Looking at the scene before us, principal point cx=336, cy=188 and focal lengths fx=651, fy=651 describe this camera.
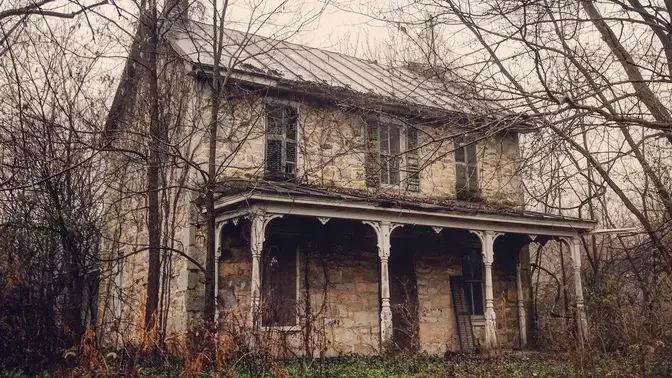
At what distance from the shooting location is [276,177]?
1252 centimetres

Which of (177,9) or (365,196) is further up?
(177,9)

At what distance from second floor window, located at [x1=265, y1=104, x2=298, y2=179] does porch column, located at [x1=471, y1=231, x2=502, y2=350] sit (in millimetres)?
4055

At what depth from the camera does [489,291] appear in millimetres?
13203

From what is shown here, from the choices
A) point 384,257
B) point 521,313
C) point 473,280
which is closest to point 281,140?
point 384,257

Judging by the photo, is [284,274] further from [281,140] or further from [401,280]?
[401,280]

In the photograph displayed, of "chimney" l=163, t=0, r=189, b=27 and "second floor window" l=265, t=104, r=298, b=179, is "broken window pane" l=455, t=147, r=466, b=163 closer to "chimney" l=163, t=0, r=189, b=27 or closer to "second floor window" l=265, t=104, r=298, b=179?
"second floor window" l=265, t=104, r=298, b=179

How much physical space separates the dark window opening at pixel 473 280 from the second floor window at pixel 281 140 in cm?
499

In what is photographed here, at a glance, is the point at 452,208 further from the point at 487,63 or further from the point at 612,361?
the point at 487,63

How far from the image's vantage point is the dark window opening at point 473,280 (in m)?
15.1

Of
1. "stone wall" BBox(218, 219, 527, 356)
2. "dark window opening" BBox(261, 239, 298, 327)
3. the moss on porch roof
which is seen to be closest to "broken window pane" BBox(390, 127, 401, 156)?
the moss on porch roof

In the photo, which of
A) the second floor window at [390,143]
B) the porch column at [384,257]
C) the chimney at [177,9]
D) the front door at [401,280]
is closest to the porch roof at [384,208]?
the porch column at [384,257]

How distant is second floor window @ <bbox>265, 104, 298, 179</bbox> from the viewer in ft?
42.0

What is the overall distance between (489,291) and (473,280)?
2003mm

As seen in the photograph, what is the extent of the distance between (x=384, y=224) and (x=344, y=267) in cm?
156
